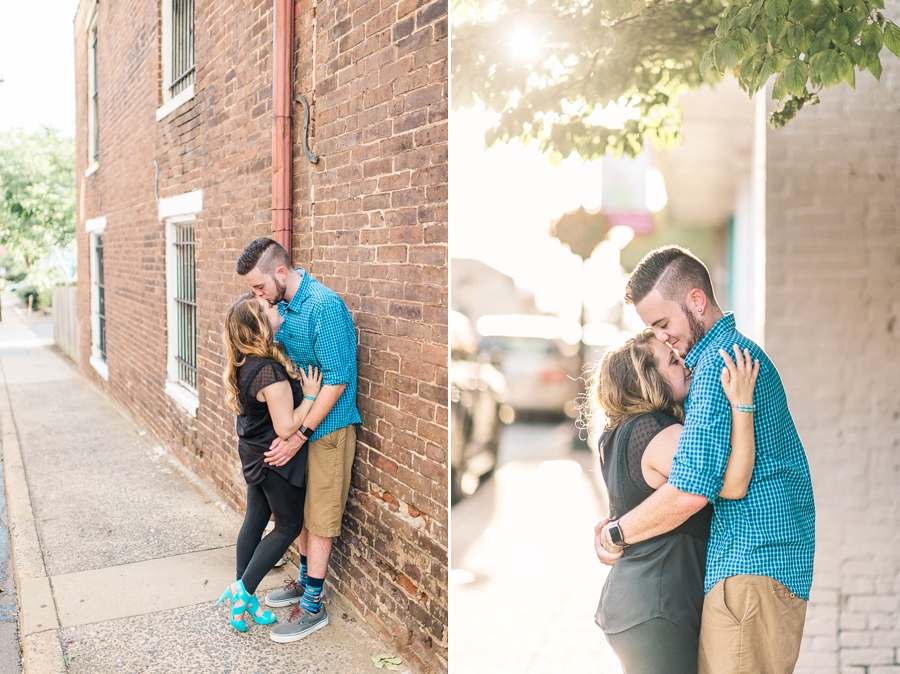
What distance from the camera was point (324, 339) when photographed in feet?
12.9

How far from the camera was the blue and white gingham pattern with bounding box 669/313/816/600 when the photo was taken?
2436 millimetres

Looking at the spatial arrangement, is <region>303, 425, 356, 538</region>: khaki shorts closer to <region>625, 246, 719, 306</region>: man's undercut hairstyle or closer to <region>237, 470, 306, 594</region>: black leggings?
<region>237, 470, 306, 594</region>: black leggings

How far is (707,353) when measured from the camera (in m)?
2.53

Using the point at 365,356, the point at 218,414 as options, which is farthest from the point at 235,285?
the point at 365,356

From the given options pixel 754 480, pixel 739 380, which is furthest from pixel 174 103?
pixel 754 480

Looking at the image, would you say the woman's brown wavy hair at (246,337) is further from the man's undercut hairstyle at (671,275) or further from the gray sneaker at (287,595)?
the man's undercut hairstyle at (671,275)

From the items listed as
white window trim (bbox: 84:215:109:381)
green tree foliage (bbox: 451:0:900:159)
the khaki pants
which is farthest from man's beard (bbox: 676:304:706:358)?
white window trim (bbox: 84:215:109:381)

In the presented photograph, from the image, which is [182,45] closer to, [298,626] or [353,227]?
[353,227]

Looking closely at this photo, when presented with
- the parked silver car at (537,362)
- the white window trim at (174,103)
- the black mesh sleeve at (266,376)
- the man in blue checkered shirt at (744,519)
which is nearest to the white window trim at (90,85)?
the white window trim at (174,103)

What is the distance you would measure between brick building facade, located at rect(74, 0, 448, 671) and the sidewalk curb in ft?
4.56

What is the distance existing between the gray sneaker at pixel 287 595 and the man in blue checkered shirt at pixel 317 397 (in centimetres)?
26

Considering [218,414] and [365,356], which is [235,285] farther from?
[365,356]

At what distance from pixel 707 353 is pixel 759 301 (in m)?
2.04

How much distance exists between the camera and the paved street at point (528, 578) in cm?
481
